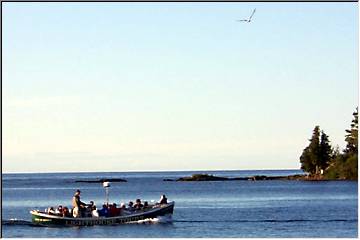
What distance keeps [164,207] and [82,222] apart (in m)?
4.44

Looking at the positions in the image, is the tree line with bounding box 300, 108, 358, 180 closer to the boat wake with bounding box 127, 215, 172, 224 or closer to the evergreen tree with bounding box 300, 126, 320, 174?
the evergreen tree with bounding box 300, 126, 320, 174

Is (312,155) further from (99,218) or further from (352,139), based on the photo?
(99,218)

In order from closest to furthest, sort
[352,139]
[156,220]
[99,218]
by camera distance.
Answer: [99,218], [156,220], [352,139]

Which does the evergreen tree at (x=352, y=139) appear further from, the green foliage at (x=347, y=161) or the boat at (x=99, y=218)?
the boat at (x=99, y=218)

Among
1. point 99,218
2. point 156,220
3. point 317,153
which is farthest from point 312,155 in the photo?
point 99,218

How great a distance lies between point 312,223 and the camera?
4331cm

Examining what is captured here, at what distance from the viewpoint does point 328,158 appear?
94188 mm

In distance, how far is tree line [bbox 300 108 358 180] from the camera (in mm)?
88062

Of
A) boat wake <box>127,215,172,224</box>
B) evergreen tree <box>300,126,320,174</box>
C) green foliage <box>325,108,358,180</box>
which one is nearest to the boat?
boat wake <box>127,215,172,224</box>

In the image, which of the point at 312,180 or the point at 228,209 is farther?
the point at 312,180

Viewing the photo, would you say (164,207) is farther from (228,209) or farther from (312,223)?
(228,209)

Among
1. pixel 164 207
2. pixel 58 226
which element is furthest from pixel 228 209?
pixel 58 226

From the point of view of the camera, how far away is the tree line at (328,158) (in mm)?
88062

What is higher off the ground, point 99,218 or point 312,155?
point 312,155
